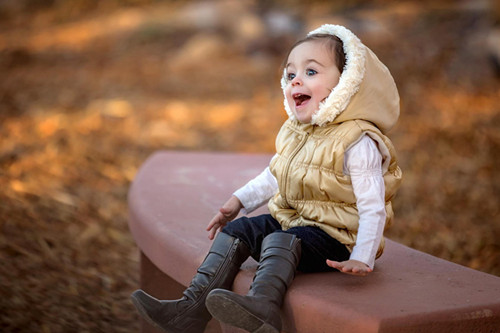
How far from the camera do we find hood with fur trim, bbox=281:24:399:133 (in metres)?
1.92

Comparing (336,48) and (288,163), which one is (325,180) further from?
(336,48)

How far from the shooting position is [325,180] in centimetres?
190

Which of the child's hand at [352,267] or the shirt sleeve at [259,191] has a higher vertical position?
the shirt sleeve at [259,191]

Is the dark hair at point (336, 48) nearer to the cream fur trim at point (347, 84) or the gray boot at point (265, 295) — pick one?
the cream fur trim at point (347, 84)

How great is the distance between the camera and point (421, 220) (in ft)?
Result: 12.8

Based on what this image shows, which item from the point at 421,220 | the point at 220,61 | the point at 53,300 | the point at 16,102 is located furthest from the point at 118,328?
the point at 220,61

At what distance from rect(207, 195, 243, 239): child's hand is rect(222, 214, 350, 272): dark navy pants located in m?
0.14

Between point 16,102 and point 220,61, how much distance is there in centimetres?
289

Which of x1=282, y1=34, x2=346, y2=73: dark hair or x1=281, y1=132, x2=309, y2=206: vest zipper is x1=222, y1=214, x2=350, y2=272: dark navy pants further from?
x1=282, y1=34, x2=346, y2=73: dark hair

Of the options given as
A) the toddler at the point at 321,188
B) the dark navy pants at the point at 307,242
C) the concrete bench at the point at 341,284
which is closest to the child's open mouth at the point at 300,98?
the toddler at the point at 321,188

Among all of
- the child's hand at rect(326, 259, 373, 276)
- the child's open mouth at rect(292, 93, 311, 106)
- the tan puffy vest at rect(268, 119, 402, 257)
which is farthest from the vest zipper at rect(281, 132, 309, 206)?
the child's hand at rect(326, 259, 373, 276)

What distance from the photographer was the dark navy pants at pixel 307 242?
6.10 feet

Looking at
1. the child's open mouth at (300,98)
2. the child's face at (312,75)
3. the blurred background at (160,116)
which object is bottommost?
the blurred background at (160,116)

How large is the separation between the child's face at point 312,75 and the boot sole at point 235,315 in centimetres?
66
